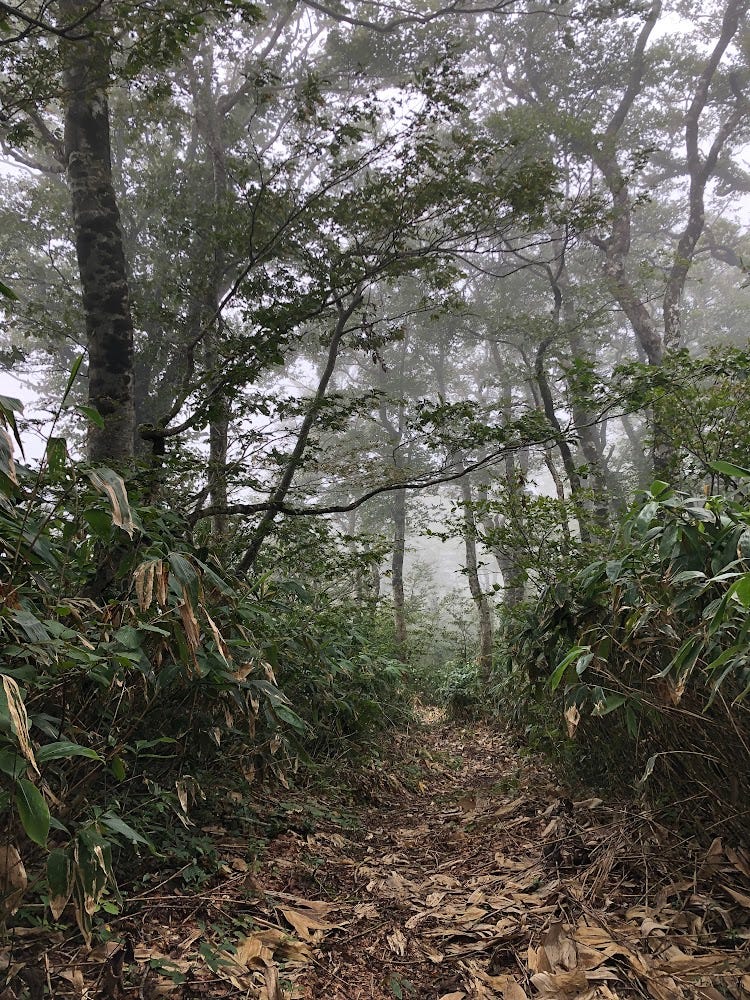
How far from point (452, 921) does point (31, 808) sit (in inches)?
76.6

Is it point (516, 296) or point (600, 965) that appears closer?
point (600, 965)

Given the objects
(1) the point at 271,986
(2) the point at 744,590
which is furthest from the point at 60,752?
(2) the point at 744,590

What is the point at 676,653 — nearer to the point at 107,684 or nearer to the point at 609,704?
the point at 609,704

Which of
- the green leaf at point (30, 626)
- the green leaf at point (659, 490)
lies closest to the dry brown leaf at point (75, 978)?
the green leaf at point (30, 626)

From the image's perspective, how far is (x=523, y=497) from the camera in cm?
475

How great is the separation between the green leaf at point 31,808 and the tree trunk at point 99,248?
373 cm

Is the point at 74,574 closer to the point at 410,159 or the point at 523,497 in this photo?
the point at 523,497

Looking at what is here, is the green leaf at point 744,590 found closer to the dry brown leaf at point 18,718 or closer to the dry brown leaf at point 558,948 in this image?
the dry brown leaf at point 558,948

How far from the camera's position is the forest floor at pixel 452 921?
1.79 meters

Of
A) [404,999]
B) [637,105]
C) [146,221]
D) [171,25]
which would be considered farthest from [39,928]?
[637,105]

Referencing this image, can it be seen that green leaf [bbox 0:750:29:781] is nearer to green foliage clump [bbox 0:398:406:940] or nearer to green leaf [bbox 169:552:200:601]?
green foliage clump [bbox 0:398:406:940]

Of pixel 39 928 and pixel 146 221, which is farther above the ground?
pixel 146 221

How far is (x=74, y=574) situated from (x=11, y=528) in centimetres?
85

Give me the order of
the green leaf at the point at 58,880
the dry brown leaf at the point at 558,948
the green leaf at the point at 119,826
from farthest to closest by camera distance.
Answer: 1. the dry brown leaf at the point at 558,948
2. the green leaf at the point at 119,826
3. the green leaf at the point at 58,880
